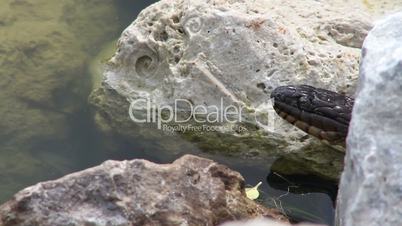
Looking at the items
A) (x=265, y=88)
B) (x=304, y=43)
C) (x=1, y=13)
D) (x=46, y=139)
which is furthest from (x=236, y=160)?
(x=1, y=13)

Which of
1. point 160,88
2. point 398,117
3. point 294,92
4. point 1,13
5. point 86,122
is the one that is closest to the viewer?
point 398,117

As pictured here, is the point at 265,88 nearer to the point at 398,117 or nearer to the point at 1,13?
the point at 398,117

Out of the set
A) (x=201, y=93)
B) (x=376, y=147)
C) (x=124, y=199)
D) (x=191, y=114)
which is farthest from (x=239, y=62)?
(x=376, y=147)

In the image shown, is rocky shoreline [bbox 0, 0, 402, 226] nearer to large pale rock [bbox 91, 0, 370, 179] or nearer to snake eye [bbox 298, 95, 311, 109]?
large pale rock [bbox 91, 0, 370, 179]

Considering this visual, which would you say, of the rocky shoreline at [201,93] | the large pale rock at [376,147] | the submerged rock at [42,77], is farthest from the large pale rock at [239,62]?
the large pale rock at [376,147]

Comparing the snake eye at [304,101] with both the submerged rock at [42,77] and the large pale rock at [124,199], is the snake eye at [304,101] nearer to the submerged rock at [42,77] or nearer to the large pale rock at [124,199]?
the large pale rock at [124,199]

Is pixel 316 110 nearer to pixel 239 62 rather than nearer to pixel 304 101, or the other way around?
pixel 304 101

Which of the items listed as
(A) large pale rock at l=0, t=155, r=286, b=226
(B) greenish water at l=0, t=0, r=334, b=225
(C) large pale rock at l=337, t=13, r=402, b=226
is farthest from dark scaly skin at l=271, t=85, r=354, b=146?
(C) large pale rock at l=337, t=13, r=402, b=226
